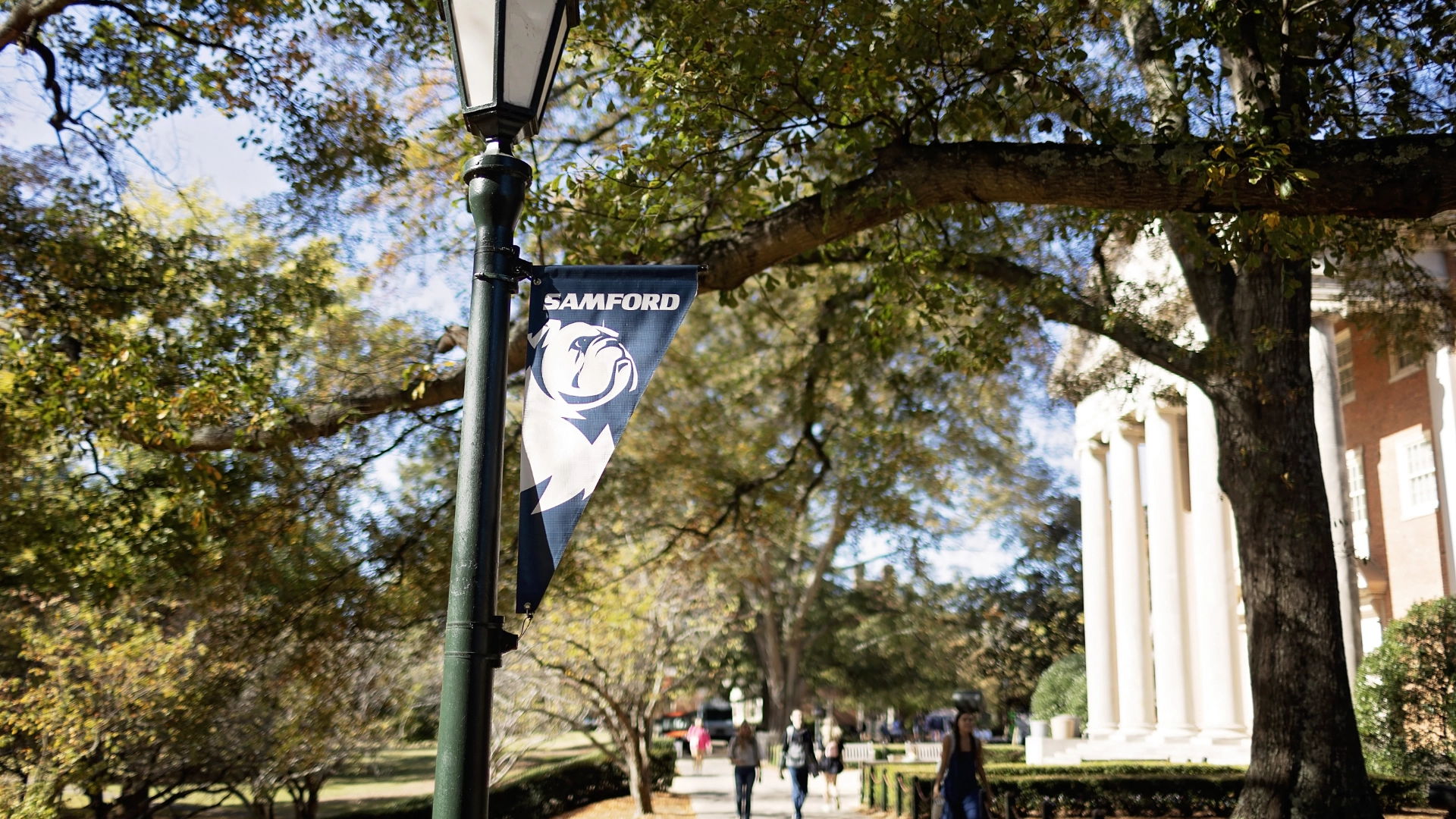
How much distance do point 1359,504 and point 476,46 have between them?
1103 inches

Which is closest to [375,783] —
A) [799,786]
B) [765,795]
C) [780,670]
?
[780,670]

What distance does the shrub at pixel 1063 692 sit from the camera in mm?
35438

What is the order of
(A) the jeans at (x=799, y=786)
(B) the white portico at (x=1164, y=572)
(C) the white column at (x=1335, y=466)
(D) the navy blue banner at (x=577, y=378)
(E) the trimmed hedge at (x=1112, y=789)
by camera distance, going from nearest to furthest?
(D) the navy blue banner at (x=577, y=378) → (A) the jeans at (x=799, y=786) → (E) the trimmed hedge at (x=1112, y=789) → (C) the white column at (x=1335, y=466) → (B) the white portico at (x=1164, y=572)

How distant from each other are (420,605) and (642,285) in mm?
11156

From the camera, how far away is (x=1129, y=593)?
1168 inches

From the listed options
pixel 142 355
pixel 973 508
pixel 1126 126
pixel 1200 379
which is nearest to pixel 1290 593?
pixel 1200 379

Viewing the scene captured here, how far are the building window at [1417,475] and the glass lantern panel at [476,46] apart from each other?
25.6 meters

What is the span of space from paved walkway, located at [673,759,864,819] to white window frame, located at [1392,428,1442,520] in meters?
13.6

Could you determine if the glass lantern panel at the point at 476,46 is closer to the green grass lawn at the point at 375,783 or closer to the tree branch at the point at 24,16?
the tree branch at the point at 24,16

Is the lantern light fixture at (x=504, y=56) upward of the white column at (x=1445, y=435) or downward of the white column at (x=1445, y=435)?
downward

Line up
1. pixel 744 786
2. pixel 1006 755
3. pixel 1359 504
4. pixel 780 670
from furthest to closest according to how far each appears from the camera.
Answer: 1. pixel 780 670
2. pixel 1006 755
3. pixel 1359 504
4. pixel 744 786

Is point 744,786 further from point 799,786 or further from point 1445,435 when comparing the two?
point 1445,435

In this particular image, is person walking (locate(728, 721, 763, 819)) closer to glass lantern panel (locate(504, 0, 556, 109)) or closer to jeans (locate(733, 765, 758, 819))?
jeans (locate(733, 765, 758, 819))

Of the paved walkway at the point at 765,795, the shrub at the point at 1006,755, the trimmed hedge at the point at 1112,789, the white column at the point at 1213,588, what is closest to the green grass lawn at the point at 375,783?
the paved walkway at the point at 765,795
